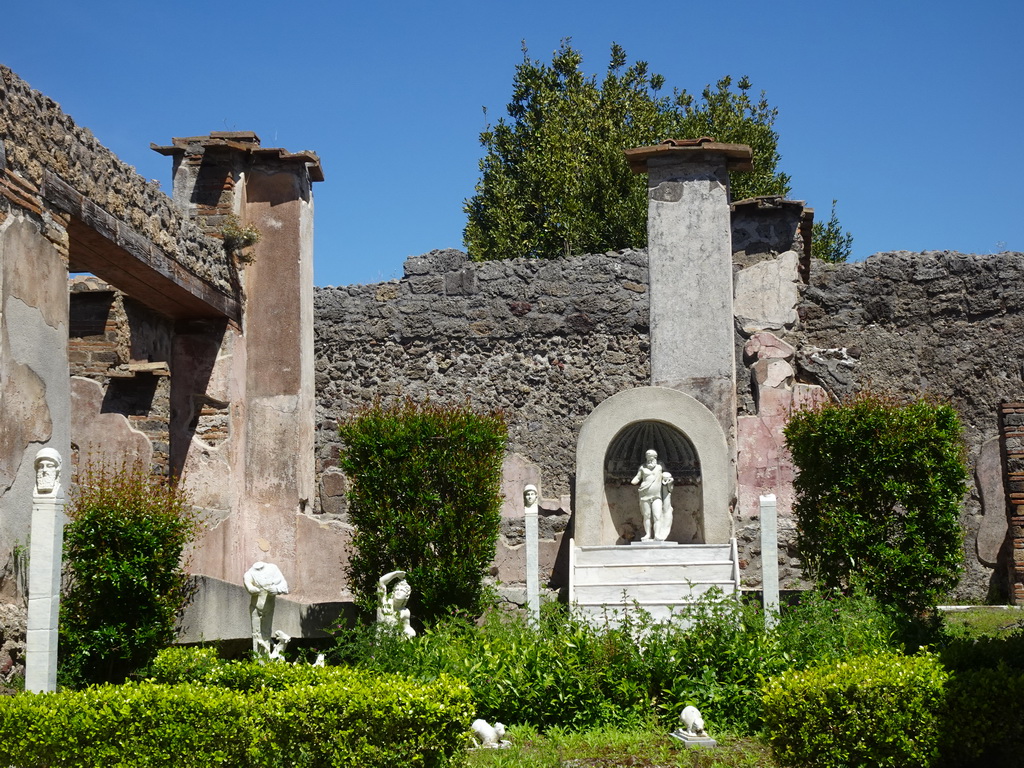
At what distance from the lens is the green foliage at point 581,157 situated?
71.7ft

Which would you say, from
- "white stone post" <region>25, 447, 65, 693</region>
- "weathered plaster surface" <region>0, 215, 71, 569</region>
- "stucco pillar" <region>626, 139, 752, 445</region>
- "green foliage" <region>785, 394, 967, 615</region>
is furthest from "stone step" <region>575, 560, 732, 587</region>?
"white stone post" <region>25, 447, 65, 693</region>

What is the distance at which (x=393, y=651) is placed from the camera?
8.16 meters

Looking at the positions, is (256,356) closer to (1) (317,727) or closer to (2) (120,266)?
(2) (120,266)

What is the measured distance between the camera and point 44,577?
6.71 meters

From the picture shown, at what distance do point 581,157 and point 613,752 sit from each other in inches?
684

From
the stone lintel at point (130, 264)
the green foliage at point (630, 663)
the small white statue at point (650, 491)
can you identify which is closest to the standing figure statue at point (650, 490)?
the small white statue at point (650, 491)

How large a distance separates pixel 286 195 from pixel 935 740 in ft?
30.6

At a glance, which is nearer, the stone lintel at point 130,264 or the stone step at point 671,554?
the stone lintel at point 130,264

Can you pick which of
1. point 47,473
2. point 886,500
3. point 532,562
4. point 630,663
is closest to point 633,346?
point 532,562

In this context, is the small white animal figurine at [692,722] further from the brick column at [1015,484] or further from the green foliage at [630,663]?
the brick column at [1015,484]

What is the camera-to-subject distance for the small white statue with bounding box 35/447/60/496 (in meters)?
6.80

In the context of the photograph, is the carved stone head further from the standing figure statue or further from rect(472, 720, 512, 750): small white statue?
rect(472, 720, 512, 750): small white statue

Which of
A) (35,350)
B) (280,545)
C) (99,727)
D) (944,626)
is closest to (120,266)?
(35,350)

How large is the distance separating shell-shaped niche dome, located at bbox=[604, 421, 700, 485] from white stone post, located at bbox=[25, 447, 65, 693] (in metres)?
6.11
